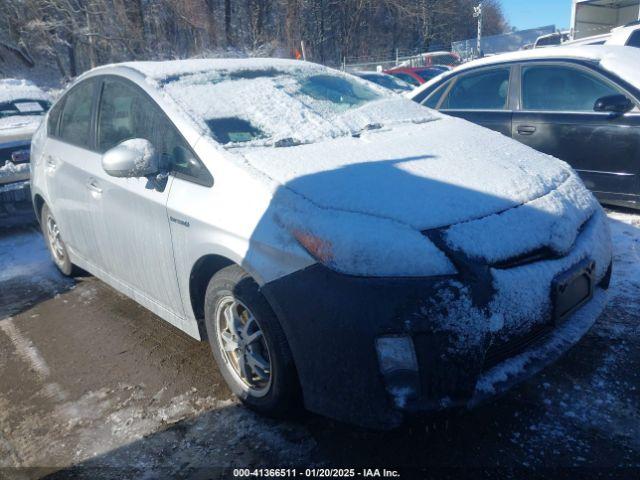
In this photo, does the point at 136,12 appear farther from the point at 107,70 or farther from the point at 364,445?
the point at 364,445

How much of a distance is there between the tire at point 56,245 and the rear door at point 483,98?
3903 millimetres

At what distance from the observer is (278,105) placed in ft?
10.3

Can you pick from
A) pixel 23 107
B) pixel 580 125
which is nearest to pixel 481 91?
pixel 580 125

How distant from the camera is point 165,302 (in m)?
2.94

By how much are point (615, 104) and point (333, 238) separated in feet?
11.5

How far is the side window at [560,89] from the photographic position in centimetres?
459

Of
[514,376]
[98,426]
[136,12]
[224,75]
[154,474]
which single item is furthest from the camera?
[136,12]

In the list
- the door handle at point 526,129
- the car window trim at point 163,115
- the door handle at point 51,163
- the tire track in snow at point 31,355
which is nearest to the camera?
the car window trim at point 163,115

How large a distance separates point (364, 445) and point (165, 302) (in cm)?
136

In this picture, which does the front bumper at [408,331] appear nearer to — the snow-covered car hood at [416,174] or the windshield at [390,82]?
the snow-covered car hood at [416,174]

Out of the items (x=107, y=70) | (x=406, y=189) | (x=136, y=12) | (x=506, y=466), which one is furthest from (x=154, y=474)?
(x=136, y=12)

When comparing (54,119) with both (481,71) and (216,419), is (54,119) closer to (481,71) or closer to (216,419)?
(216,419)

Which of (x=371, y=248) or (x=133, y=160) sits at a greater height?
(x=133, y=160)

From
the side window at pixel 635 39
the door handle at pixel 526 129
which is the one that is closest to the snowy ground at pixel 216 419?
the door handle at pixel 526 129
